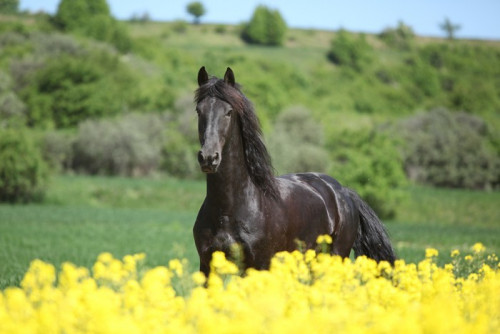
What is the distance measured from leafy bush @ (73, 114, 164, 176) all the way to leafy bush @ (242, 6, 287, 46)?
95.3m

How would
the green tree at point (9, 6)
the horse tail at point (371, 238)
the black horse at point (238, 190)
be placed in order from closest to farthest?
the black horse at point (238, 190) → the horse tail at point (371, 238) → the green tree at point (9, 6)

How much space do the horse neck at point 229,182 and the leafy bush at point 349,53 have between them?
5378 inches

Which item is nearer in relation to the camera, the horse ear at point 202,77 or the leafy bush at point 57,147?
the horse ear at point 202,77

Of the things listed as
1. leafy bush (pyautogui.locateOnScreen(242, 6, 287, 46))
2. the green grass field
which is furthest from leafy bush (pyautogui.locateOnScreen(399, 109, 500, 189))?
leafy bush (pyautogui.locateOnScreen(242, 6, 287, 46))

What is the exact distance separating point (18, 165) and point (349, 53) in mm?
109893

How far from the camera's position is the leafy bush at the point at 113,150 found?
186ft

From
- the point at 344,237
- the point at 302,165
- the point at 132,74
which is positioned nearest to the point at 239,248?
the point at 344,237

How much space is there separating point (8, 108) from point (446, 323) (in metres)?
61.0

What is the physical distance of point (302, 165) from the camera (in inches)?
2207

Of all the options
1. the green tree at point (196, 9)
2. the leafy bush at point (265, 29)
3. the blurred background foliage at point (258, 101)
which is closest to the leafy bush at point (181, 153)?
the blurred background foliage at point (258, 101)

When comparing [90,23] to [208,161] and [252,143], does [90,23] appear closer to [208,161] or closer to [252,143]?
[252,143]

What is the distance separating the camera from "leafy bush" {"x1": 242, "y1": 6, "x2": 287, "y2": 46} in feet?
491

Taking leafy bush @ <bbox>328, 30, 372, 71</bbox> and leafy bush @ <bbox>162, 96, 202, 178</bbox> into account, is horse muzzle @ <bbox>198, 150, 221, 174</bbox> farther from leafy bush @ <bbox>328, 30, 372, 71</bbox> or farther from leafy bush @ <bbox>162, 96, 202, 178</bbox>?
leafy bush @ <bbox>328, 30, 372, 71</bbox>

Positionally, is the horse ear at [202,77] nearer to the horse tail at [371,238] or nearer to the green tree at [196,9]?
the horse tail at [371,238]
